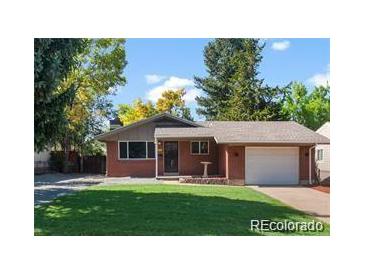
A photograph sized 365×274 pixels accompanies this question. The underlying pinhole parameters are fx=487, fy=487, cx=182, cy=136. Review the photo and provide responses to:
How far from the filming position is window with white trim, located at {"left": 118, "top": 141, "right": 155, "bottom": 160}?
63.2ft

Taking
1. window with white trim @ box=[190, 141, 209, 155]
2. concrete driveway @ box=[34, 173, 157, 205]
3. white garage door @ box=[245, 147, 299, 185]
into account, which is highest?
window with white trim @ box=[190, 141, 209, 155]

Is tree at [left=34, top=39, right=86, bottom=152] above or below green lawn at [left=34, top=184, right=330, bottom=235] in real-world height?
above

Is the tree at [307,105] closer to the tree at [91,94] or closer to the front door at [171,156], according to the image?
the tree at [91,94]

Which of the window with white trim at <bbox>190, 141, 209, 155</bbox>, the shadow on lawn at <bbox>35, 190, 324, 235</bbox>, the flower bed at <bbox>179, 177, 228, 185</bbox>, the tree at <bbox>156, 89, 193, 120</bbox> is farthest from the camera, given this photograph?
the window with white trim at <bbox>190, 141, 209, 155</bbox>

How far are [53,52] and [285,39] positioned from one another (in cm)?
412

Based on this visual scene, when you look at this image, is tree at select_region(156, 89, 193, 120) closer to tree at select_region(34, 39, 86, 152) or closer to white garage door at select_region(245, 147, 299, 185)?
tree at select_region(34, 39, 86, 152)

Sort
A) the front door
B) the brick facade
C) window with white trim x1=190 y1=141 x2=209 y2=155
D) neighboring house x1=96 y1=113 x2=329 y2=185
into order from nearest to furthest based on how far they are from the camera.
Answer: neighboring house x1=96 y1=113 x2=329 y2=185, the brick facade, the front door, window with white trim x1=190 y1=141 x2=209 y2=155

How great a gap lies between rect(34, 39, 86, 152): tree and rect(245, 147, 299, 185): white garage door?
6649 millimetres

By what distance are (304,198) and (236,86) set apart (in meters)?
3.30

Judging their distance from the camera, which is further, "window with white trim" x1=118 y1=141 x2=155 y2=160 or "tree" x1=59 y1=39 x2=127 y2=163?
"window with white trim" x1=118 y1=141 x2=155 y2=160

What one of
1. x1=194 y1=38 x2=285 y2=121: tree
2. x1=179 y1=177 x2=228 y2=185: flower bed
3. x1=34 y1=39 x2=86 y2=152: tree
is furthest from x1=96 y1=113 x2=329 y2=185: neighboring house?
x1=34 y1=39 x2=86 y2=152: tree

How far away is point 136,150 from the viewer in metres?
19.4

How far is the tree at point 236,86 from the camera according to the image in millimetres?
9031
